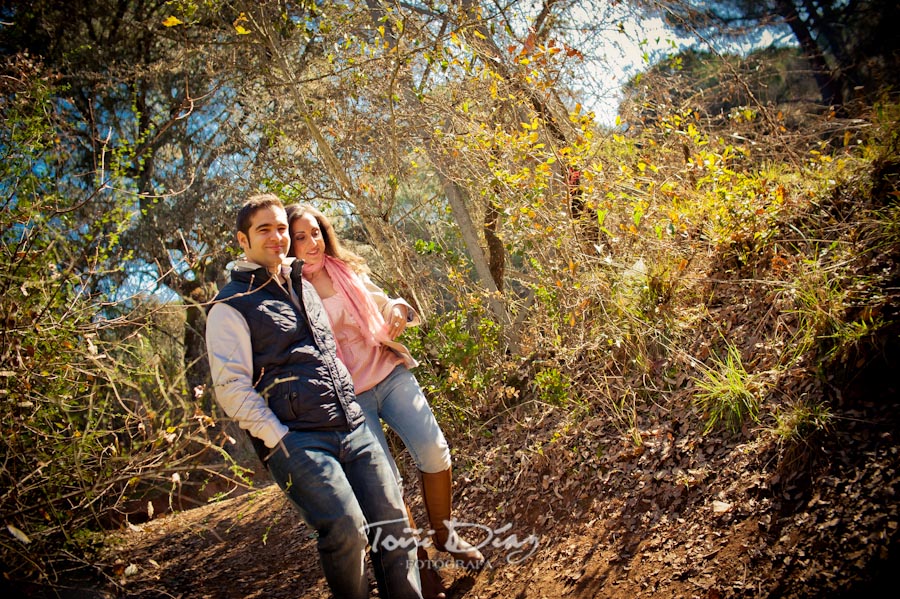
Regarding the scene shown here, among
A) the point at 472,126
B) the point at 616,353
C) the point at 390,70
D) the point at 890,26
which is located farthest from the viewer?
the point at 890,26

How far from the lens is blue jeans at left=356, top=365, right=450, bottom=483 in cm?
281

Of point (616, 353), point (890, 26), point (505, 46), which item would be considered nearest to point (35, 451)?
point (616, 353)

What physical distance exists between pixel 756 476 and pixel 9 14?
9933 millimetres

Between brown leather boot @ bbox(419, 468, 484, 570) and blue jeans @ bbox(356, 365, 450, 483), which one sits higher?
blue jeans @ bbox(356, 365, 450, 483)

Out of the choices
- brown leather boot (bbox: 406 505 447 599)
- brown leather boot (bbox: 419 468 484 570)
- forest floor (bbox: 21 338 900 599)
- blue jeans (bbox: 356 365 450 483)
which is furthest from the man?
forest floor (bbox: 21 338 900 599)

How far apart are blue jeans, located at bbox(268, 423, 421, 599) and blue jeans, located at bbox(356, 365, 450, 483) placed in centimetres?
34

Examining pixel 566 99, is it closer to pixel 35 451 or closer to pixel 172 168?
pixel 35 451

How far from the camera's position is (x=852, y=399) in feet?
8.50

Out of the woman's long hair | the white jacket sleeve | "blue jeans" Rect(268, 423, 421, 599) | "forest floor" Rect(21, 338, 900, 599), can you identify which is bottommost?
"forest floor" Rect(21, 338, 900, 599)

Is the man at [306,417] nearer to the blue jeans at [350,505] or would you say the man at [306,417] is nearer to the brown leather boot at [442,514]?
the blue jeans at [350,505]

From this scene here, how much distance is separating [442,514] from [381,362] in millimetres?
892

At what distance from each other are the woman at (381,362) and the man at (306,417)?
0.33 metres

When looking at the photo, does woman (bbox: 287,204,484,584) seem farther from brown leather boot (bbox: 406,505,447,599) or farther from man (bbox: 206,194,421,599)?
man (bbox: 206,194,421,599)

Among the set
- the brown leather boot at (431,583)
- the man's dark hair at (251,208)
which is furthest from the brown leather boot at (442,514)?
the man's dark hair at (251,208)
